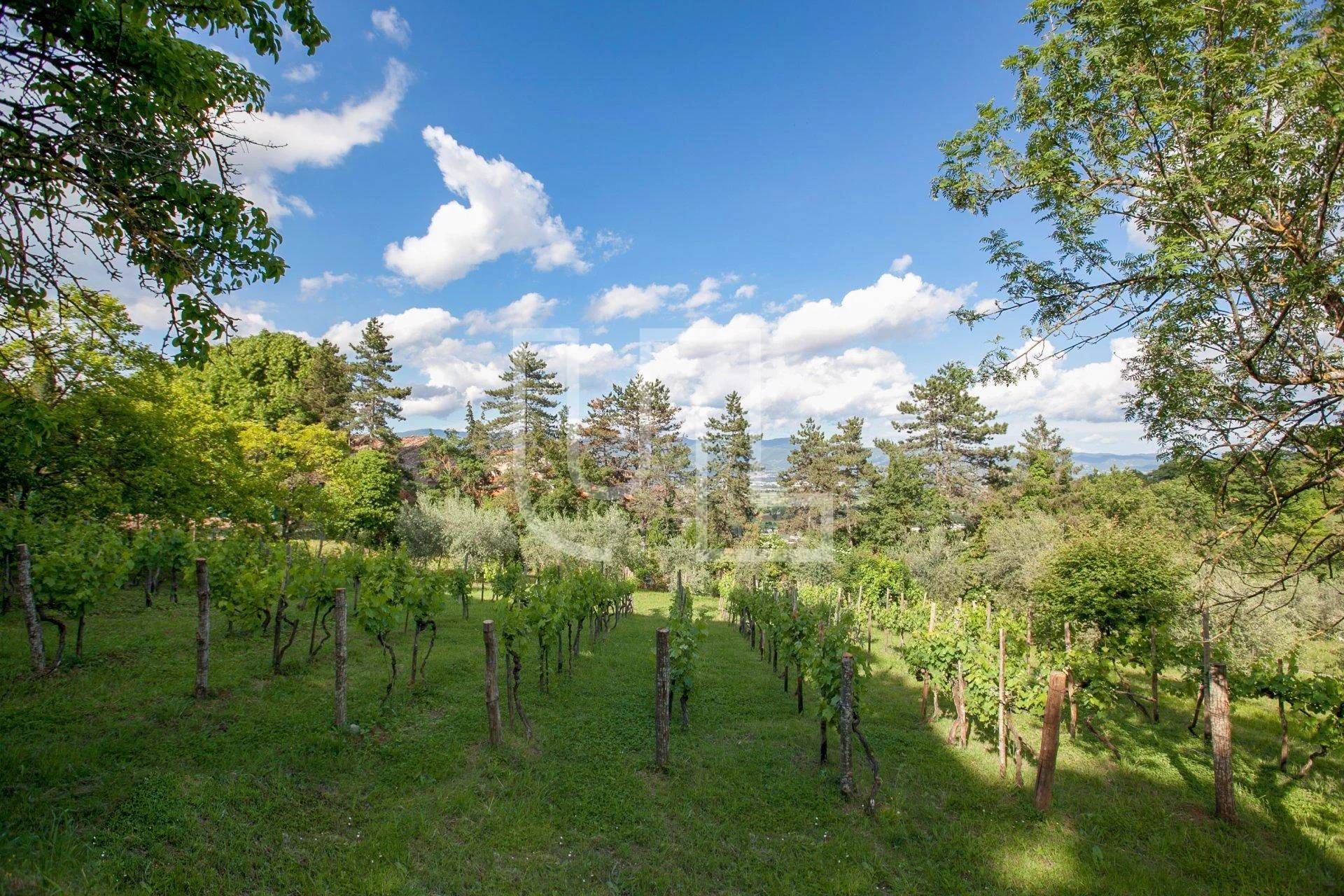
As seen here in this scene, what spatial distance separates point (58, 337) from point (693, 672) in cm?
1348

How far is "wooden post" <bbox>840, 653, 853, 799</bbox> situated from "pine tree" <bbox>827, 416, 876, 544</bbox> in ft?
97.2

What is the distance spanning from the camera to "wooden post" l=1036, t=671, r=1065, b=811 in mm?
5211

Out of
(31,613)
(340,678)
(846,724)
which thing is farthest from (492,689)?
(31,613)

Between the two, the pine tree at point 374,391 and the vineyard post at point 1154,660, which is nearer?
the vineyard post at point 1154,660

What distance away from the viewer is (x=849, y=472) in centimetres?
3566

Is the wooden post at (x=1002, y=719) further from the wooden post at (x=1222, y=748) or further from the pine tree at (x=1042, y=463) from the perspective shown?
the pine tree at (x=1042, y=463)

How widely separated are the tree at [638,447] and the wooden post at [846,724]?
29495mm

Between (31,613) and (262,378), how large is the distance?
33.0 m

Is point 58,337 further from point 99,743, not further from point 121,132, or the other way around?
point 121,132

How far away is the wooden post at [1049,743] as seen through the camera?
17.1ft

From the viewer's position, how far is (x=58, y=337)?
1010 cm

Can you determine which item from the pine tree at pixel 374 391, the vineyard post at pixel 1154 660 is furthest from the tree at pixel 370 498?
the vineyard post at pixel 1154 660

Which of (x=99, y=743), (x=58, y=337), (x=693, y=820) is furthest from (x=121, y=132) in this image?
(x=58, y=337)

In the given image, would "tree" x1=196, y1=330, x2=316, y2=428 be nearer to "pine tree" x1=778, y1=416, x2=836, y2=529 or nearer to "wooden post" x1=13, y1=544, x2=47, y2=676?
"wooden post" x1=13, y1=544, x2=47, y2=676
